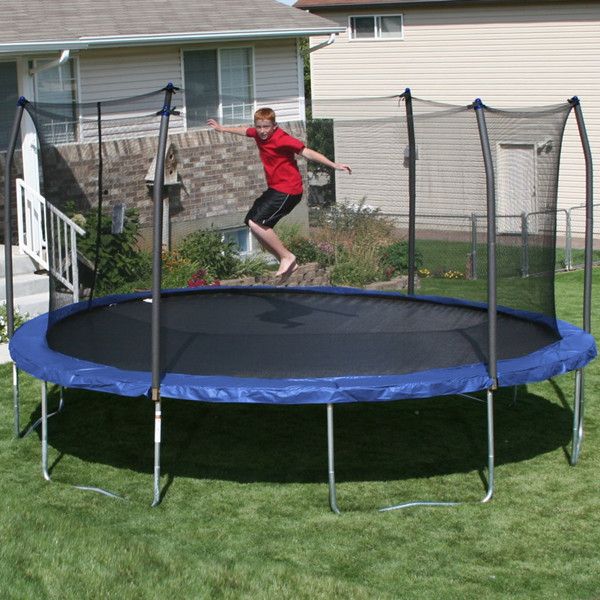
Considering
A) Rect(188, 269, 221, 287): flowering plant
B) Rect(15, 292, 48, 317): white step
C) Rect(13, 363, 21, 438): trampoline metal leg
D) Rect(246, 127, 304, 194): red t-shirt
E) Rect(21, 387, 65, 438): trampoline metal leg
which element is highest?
Rect(246, 127, 304, 194): red t-shirt

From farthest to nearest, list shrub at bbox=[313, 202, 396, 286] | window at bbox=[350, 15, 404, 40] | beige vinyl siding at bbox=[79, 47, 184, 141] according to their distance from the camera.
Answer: window at bbox=[350, 15, 404, 40] → beige vinyl siding at bbox=[79, 47, 184, 141] → shrub at bbox=[313, 202, 396, 286]

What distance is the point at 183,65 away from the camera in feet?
48.8

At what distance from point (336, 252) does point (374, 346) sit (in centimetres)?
272

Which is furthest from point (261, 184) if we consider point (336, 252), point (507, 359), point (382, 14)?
point (382, 14)

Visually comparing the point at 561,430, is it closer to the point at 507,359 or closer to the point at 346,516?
the point at 507,359

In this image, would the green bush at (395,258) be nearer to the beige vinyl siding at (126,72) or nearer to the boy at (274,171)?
the boy at (274,171)

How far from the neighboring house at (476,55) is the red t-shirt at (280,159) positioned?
1182 cm

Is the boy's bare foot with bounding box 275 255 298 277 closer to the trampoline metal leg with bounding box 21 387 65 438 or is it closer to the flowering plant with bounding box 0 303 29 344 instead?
the trampoline metal leg with bounding box 21 387 65 438

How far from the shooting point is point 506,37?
2034cm

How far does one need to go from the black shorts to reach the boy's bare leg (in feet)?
0.14

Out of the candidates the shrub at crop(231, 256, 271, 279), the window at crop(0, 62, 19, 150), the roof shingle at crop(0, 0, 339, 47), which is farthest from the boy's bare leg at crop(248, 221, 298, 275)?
the window at crop(0, 62, 19, 150)

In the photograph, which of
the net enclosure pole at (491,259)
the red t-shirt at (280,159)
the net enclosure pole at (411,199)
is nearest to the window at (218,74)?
the net enclosure pole at (411,199)

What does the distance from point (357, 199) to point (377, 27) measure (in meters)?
13.5

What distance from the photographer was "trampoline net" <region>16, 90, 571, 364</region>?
285 inches
